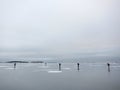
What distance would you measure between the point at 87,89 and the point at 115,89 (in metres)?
0.96

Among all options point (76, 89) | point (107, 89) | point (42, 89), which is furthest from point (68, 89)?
point (107, 89)

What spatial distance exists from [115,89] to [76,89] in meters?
1.35

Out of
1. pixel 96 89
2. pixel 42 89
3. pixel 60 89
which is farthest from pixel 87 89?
pixel 42 89

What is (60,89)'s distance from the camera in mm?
6832

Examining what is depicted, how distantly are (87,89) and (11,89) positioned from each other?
2657mm

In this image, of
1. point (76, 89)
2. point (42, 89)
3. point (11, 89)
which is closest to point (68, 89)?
point (76, 89)

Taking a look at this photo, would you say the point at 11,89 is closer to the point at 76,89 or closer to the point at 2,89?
the point at 2,89

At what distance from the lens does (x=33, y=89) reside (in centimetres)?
684

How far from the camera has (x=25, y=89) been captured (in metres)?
6.80

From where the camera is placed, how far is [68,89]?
6.89 m

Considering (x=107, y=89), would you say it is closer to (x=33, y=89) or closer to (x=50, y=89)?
(x=50, y=89)

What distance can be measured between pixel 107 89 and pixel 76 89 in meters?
1.08

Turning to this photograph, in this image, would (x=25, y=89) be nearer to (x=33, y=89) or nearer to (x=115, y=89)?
(x=33, y=89)

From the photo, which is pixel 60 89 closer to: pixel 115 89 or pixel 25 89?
pixel 25 89
